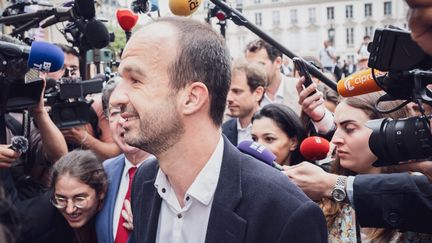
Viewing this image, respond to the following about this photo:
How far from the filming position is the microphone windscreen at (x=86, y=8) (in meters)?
2.96

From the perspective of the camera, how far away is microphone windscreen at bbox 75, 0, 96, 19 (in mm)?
2961

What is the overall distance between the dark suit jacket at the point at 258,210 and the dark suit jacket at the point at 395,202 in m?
0.38

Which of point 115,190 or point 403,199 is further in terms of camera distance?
point 115,190

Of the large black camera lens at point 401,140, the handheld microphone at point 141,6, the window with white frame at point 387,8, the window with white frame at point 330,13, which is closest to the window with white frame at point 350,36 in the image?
the window with white frame at point 330,13

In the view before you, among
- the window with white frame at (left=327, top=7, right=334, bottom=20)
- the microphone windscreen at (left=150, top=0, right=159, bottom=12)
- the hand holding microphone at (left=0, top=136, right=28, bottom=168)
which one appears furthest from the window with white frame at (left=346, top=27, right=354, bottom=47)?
the hand holding microphone at (left=0, top=136, right=28, bottom=168)

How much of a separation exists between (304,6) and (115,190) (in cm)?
5630

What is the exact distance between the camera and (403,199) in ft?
6.54

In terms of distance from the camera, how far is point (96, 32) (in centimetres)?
305

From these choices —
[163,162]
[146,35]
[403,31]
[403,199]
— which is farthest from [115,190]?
[403,31]

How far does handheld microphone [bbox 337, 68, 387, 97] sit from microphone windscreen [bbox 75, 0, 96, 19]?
167cm

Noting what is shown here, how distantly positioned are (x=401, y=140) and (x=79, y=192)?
1.57 meters

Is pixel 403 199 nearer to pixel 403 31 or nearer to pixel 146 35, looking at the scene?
pixel 403 31

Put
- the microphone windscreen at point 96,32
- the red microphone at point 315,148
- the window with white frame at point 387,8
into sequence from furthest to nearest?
the window with white frame at point 387,8
the microphone windscreen at point 96,32
the red microphone at point 315,148

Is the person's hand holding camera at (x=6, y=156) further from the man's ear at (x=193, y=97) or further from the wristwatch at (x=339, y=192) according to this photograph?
the wristwatch at (x=339, y=192)
